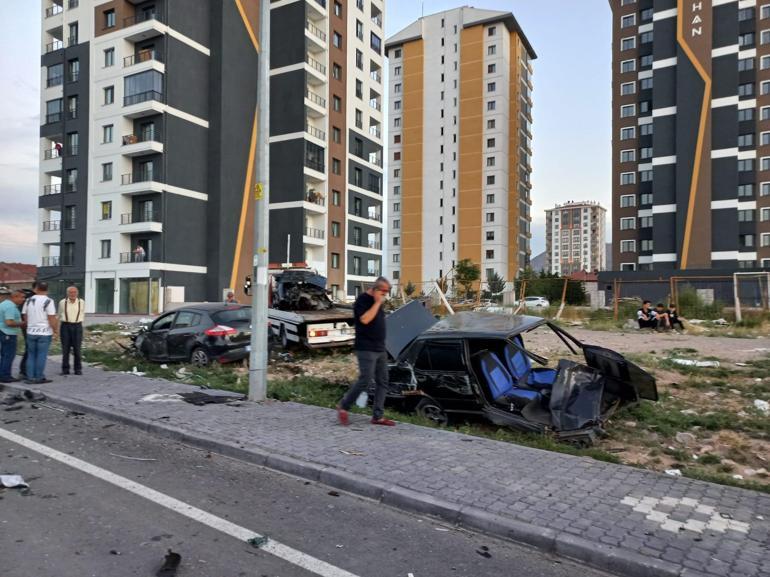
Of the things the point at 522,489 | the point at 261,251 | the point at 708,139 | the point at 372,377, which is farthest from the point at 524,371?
the point at 708,139

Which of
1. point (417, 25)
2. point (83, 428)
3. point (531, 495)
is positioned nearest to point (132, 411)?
point (83, 428)

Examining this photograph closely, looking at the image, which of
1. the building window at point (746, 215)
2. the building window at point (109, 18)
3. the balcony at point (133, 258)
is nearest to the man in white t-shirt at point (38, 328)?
the balcony at point (133, 258)

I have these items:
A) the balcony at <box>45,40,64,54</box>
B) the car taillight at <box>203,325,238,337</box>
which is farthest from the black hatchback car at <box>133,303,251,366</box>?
the balcony at <box>45,40,64,54</box>

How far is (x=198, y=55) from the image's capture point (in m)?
40.5

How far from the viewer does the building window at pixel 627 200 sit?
57.0m

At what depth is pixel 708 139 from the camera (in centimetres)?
4822

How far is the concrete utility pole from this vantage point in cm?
777

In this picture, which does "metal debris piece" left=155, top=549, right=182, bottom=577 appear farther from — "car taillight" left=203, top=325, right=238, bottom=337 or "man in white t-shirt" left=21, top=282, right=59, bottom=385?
"car taillight" left=203, top=325, right=238, bottom=337

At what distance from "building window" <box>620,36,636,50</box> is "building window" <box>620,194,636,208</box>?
16197 mm

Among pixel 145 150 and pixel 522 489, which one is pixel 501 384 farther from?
pixel 145 150

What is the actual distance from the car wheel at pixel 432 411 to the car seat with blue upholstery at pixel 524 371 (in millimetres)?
1090

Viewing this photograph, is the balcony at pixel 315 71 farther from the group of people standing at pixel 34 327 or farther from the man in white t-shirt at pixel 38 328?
the man in white t-shirt at pixel 38 328

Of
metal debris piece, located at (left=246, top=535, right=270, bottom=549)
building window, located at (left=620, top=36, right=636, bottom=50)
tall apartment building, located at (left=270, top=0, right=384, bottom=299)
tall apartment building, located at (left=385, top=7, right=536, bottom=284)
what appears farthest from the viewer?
tall apartment building, located at (left=385, top=7, right=536, bottom=284)

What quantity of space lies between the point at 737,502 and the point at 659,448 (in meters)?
1.80
